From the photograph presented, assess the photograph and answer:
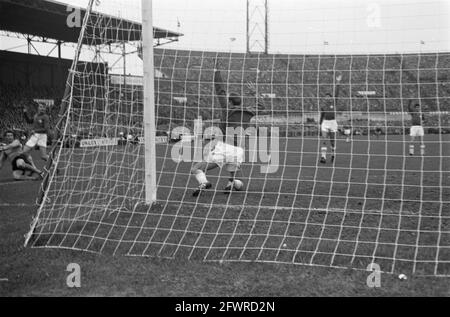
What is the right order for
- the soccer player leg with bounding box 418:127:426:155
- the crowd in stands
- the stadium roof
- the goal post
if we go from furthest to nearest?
1. the crowd in stands
2. the stadium roof
3. the soccer player leg with bounding box 418:127:426:155
4. the goal post

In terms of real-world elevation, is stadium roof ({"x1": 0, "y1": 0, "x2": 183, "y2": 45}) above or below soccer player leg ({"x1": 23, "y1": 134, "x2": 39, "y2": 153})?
above

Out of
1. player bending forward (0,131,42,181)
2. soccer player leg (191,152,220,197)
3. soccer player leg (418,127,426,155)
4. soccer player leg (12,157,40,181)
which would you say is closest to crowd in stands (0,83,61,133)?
player bending forward (0,131,42,181)

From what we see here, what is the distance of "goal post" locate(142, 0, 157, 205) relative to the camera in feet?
21.4

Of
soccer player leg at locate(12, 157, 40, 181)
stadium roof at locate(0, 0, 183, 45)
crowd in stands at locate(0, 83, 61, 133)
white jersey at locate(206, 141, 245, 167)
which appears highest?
stadium roof at locate(0, 0, 183, 45)

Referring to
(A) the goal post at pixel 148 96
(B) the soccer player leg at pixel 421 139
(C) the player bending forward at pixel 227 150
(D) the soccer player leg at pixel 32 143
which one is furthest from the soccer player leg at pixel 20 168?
(B) the soccer player leg at pixel 421 139

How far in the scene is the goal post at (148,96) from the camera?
653 cm

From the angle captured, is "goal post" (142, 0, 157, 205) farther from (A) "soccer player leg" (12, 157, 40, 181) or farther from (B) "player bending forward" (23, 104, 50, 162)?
(B) "player bending forward" (23, 104, 50, 162)

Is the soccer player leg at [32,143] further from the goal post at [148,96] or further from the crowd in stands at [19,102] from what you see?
the crowd in stands at [19,102]

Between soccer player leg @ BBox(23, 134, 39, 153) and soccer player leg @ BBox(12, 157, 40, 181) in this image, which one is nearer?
soccer player leg @ BBox(12, 157, 40, 181)

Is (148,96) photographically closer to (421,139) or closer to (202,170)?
(202,170)

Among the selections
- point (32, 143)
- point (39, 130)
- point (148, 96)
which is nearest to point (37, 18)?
point (39, 130)

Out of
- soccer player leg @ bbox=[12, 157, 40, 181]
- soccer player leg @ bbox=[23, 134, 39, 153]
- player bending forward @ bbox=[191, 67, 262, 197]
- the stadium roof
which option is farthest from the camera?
the stadium roof

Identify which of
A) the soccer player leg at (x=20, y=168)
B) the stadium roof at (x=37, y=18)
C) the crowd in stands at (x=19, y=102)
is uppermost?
the stadium roof at (x=37, y=18)

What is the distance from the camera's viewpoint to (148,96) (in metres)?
6.60
